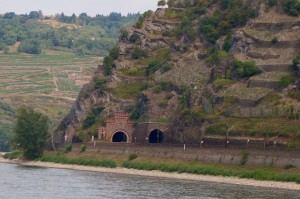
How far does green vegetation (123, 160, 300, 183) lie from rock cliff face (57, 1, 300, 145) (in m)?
5.72

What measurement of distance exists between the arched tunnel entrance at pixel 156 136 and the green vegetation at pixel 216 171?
35.6 feet

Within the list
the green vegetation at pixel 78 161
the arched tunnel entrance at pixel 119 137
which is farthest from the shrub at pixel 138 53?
the green vegetation at pixel 78 161

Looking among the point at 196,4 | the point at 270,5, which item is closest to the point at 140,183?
the point at 270,5

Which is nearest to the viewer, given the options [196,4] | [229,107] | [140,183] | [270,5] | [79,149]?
[140,183]

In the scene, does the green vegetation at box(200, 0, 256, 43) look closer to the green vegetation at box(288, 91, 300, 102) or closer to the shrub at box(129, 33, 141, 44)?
the shrub at box(129, 33, 141, 44)

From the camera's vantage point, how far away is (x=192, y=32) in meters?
158

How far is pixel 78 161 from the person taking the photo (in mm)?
147000

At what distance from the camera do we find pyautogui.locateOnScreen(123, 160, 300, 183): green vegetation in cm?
10457

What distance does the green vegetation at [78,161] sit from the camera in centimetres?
13921

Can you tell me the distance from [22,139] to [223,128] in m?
44.8

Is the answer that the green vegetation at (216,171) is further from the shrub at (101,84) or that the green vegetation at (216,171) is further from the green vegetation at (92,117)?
the shrub at (101,84)

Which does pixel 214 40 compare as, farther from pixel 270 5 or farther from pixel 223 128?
pixel 223 128

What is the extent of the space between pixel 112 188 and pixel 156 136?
137 ft

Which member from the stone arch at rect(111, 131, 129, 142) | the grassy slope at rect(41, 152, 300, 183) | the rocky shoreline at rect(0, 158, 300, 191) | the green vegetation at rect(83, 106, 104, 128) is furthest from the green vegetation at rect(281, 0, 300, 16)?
the green vegetation at rect(83, 106, 104, 128)
